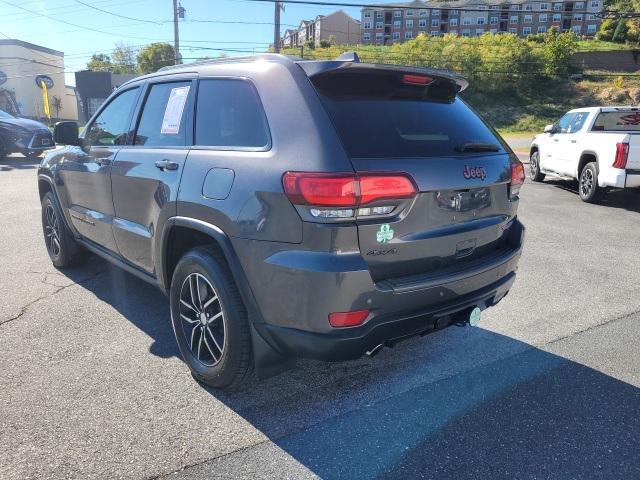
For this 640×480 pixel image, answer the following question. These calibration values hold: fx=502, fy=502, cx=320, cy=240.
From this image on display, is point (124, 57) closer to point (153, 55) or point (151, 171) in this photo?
point (153, 55)

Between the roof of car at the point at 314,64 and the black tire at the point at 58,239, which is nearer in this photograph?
the roof of car at the point at 314,64

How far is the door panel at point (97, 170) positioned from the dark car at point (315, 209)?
0.52 metres

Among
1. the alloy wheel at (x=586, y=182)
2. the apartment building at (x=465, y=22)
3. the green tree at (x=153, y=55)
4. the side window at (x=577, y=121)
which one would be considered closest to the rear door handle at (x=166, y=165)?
the alloy wheel at (x=586, y=182)

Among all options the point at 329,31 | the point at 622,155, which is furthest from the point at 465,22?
the point at 622,155

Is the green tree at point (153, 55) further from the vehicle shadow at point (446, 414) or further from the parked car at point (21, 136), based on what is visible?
the vehicle shadow at point (446, 414)

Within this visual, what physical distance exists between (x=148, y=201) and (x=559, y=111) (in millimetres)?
55577

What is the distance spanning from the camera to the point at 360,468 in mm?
2346

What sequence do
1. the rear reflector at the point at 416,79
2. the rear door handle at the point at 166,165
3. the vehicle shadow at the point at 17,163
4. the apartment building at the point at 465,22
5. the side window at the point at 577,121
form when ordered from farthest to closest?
the apartment building at the point at 465,22
the vehicle shadow at the point at 17,163
the side window at the point at 577,121
the rear door handle at the point at 166,165
the rear reflector at the point at 416,79

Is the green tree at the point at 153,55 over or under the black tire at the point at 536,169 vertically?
over

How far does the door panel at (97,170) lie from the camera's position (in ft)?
12.7

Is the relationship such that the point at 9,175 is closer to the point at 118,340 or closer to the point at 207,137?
the point at 118,340

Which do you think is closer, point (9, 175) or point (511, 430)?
point (511, 430)

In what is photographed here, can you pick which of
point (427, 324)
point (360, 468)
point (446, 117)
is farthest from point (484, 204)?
point (360, 468)

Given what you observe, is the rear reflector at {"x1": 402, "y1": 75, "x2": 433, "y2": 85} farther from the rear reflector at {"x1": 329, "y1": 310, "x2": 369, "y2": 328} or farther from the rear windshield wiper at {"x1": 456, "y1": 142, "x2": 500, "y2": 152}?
the rear reflector at {"x1": 329, "y1": 310, "x2": 369, "y2": 328}
